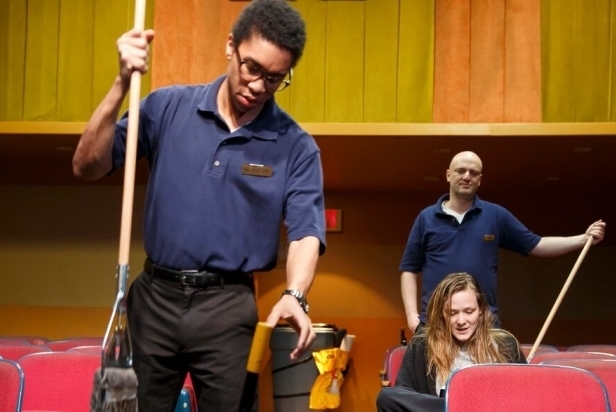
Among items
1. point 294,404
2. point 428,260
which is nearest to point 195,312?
point 428,260

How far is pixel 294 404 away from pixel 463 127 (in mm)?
3024

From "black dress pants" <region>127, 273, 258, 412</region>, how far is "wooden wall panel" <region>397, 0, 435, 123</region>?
17.4 feet

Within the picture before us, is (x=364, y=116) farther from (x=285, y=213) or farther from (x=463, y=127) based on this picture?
(x=285, y=213)

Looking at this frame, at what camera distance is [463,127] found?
6.96 meters

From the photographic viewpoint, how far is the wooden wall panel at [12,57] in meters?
7.61

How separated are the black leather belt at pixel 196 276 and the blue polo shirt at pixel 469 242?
258 cm

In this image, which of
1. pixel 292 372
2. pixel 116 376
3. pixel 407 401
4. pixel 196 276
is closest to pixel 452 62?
pixel 292 372

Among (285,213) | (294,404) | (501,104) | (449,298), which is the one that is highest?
(501,104)

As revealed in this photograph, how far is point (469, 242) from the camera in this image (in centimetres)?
484

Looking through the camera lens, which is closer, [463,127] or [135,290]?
[135,290]

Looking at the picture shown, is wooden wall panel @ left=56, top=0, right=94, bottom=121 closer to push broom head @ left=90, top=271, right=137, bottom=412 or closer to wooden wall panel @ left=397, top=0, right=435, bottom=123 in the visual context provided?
wooden wall panel @ left=397, top=0, right=435, bottom=123

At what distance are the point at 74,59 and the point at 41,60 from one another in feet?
0.87

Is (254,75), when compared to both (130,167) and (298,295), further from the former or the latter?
(298,295)

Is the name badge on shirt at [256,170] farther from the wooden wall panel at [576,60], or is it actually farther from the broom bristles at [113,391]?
the wooden wall panel at [576,60]
